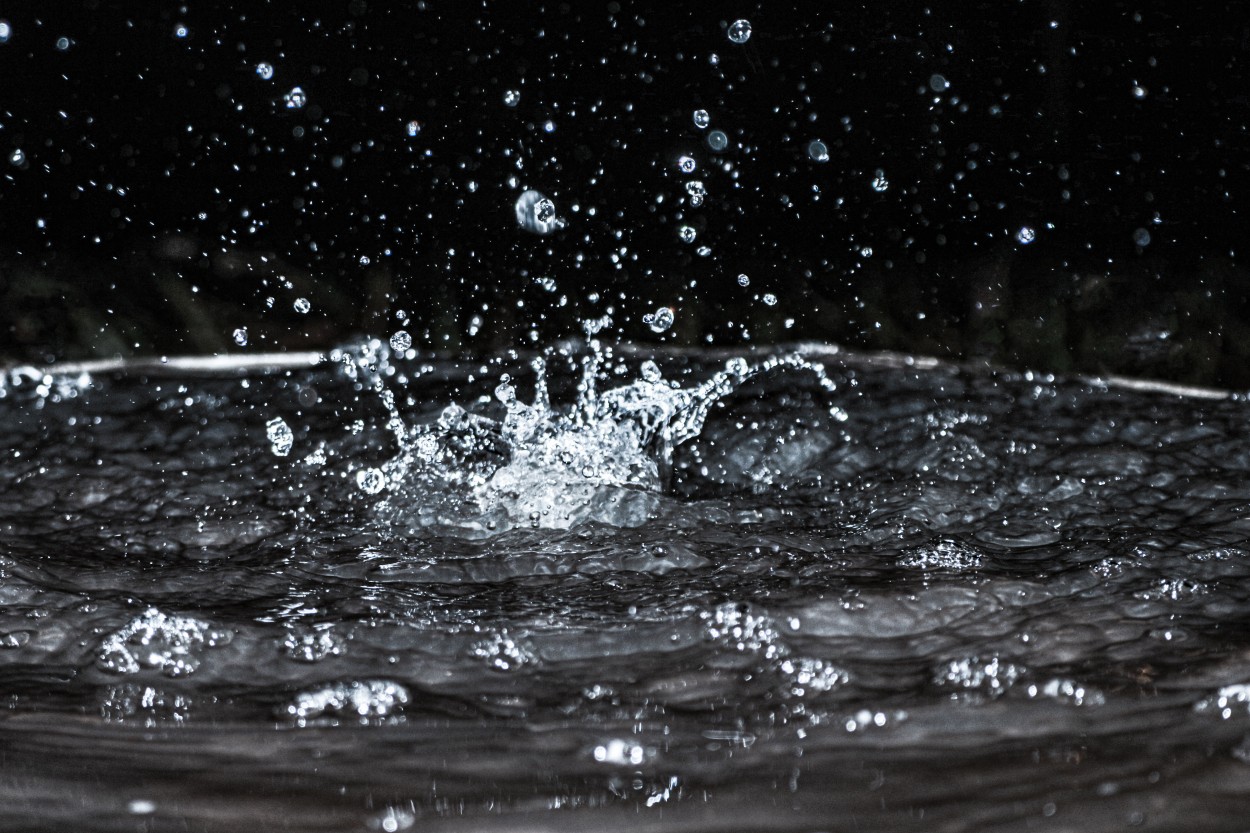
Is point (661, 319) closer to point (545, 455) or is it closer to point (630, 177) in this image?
point (630, 177)

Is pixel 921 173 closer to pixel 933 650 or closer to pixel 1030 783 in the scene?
pixel 933 650

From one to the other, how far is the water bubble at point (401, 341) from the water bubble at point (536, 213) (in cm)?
35

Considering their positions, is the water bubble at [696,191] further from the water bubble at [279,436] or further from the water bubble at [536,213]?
the water bubble at [279,436]

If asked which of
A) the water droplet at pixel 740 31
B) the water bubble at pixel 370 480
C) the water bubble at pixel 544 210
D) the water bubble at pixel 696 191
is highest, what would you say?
the water droplet at pixel 740 31

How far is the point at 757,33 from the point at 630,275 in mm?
554

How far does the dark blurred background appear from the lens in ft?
8.12

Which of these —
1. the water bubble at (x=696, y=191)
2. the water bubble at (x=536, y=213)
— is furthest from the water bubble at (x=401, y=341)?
the water bubble at (x=696, y=191)

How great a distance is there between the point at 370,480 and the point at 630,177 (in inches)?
40.4

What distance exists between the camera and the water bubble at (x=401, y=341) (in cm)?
282

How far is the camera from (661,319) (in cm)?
278

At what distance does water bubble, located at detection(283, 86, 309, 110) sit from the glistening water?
65 centimetres

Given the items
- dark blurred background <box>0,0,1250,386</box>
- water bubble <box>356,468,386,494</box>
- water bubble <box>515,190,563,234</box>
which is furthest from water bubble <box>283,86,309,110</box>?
water bubble <box>356,468,386,494</box>

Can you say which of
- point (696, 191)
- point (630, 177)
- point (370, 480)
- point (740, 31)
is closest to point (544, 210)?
point (630, 177)

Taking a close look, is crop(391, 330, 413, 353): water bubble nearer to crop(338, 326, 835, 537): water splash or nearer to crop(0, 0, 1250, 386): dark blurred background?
crop(0, 0, 1250, 386): dark blurred background
